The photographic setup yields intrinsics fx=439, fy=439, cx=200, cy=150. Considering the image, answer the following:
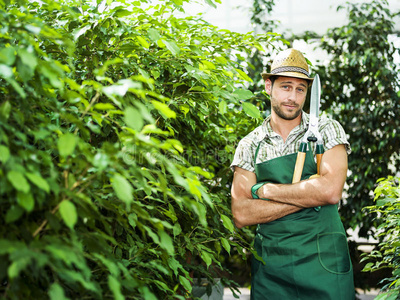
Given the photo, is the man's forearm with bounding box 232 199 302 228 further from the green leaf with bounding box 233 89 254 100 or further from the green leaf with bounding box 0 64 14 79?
the green leaf with bounding box 0 64 14 79

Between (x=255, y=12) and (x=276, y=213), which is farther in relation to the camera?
(x=255, y=12)

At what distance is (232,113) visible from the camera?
209 centimetres

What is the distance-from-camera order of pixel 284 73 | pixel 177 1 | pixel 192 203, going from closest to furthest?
pixel 192 203, pixel 177 1, pixel 284 73

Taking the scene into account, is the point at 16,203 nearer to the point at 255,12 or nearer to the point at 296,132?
the point at 296,132

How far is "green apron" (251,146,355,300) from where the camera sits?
1.53 m

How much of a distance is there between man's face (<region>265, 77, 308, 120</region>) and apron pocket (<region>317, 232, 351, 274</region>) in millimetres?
463

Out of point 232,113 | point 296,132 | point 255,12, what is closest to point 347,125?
point 255,12

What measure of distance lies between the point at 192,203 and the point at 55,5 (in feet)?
1.73

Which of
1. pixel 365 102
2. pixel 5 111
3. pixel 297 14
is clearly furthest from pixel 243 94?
pixel 297 14

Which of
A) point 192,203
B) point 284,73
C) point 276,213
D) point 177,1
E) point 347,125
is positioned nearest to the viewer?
point 192,203

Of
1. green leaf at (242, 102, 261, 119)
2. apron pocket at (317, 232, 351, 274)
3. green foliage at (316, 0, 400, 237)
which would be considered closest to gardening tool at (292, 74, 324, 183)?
apron pocket at (317, 232, 351, 274)

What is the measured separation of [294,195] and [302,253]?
21cm

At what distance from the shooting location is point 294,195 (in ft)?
4.94

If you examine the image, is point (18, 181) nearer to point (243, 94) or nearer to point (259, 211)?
point (243, 94)
